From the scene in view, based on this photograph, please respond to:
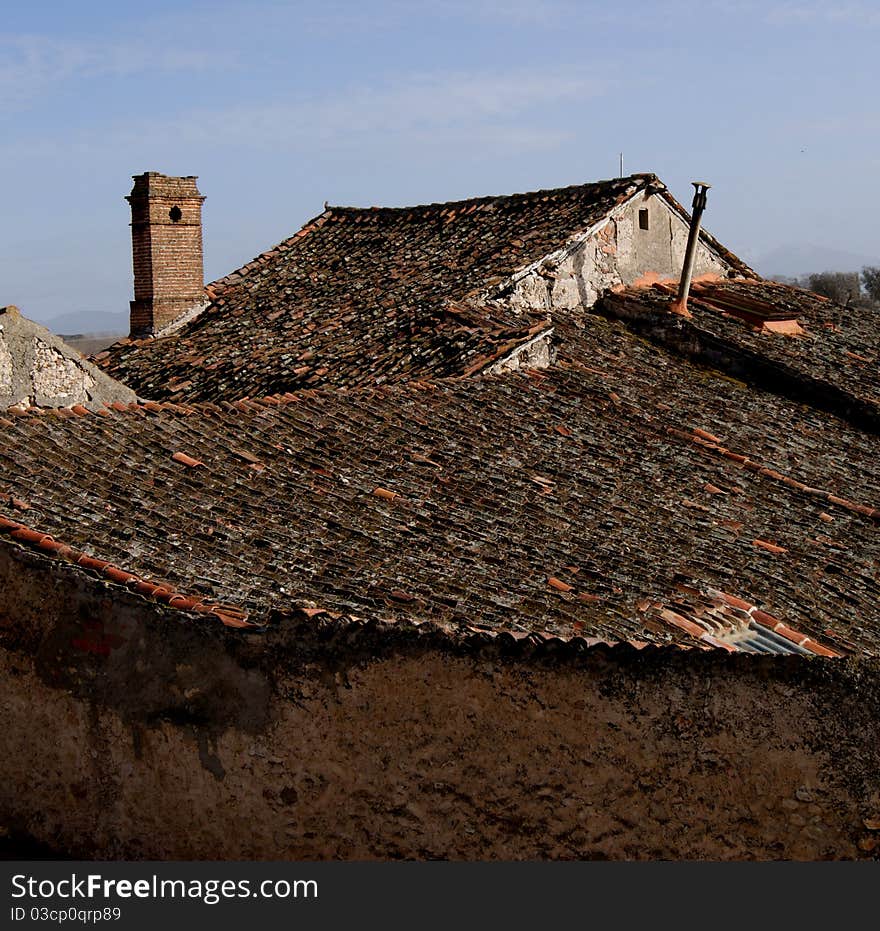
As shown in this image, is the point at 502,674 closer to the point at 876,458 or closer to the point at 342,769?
the point at 342,769

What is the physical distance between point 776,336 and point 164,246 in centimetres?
970

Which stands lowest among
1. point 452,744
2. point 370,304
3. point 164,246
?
point 452,744

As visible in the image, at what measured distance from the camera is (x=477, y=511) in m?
9.72

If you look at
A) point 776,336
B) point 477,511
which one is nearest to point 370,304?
point 776,336

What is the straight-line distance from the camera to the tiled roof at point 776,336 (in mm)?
15281

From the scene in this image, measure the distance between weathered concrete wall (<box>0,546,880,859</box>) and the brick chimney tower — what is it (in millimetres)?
12896

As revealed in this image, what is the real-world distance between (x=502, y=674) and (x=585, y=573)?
1.76 metres

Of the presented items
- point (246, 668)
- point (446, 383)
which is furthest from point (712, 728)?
point (446, 383)

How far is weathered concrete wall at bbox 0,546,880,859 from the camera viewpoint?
22.7 ft

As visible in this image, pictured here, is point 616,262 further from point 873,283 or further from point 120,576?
point 873,283

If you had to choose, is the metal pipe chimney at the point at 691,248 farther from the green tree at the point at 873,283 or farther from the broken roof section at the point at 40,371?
the green tree at the point at 873,283

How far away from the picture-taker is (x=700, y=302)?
17781 millimetres

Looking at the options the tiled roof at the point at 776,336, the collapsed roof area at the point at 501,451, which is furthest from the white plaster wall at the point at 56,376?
the tiled roof at the point at 776,336

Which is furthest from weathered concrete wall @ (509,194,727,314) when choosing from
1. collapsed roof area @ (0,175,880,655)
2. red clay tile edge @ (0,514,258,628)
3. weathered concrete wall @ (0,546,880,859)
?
weathered concrete wall @ (0,546,880,859)
